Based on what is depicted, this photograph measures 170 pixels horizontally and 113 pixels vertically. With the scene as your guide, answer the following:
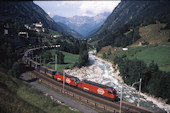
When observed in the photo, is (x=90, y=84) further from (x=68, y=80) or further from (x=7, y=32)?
(x=7, y=32)

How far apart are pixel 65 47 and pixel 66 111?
111 metres

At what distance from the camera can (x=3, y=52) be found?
5872 centimetres

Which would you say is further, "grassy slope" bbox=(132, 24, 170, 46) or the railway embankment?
"grassy slope" bbox=(132, 24, 170, 46)

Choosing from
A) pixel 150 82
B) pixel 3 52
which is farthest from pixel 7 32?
pixel 150 82

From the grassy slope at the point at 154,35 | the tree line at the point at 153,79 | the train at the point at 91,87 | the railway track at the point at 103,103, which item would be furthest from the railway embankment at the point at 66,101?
the grassy slope at the point at 154,35

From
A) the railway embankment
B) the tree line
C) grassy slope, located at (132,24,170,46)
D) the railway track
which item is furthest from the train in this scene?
grassy slope, located at (132,24,170,46)

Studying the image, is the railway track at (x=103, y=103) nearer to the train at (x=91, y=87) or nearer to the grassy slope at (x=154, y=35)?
the train at (x=91, y=87)

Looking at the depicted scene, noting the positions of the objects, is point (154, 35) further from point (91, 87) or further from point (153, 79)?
point (91, 87)

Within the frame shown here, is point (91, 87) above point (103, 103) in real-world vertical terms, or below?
above

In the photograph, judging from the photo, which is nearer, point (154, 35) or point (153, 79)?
point (153, 79)

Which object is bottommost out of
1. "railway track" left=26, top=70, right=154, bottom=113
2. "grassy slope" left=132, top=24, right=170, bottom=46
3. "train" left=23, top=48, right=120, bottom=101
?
"railway track" left=26, top=70, right=154, bottom=113

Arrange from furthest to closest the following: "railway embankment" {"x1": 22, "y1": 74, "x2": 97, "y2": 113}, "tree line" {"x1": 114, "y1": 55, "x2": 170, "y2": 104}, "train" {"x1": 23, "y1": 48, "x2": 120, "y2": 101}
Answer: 1. "tree line" {"x1": 114, "y1": 55, "x2": 170, "y2": 104}
2. "train" {"x1": 23, "y1": 48, "x2": 120, "y2": 101}
3. "railway embankment" {"x1": 22, "y1": 74, "x2": 97, "y2": 113}

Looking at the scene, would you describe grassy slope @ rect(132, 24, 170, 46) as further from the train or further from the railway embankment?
the railway embankment

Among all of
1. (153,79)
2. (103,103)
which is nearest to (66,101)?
(103,103)
